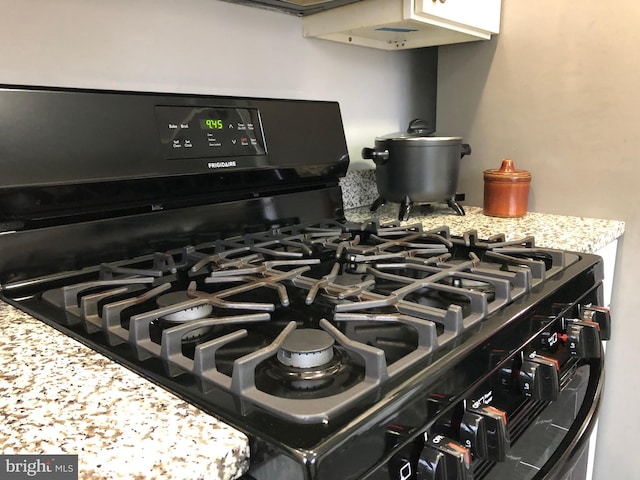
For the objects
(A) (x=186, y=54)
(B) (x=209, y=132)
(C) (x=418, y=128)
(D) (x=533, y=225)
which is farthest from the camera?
(C) (x=418, y=128)

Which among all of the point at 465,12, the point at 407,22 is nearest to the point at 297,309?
the point at 407,22

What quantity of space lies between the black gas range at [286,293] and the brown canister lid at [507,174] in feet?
1.12

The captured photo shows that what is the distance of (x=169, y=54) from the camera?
105cm

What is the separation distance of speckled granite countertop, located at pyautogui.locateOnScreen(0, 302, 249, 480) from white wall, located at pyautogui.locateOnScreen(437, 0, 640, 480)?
1167mm

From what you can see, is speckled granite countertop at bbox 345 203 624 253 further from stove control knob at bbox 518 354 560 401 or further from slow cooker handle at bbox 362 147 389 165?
stove control knob at bbox 518 354 560 401

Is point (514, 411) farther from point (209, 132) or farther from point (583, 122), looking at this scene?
point (583, 122)

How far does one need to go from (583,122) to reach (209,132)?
0.91 meters

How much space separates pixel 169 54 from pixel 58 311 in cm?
62

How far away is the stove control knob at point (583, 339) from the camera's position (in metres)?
0.78

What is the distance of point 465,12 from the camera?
4.01 ft

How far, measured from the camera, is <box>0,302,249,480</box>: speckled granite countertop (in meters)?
0.37

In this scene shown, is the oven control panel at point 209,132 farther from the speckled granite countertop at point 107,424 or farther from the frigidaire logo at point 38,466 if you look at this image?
the frigidaire logo at point 38,466

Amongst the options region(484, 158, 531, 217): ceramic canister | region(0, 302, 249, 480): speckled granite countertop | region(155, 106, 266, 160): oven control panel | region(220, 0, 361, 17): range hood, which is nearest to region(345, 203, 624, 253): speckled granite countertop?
region(484, 158, 531, 217): ceramic canister

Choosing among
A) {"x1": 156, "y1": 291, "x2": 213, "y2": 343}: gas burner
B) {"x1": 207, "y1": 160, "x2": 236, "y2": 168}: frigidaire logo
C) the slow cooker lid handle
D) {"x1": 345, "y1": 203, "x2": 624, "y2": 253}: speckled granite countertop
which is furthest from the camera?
the slow cooker lid handle
